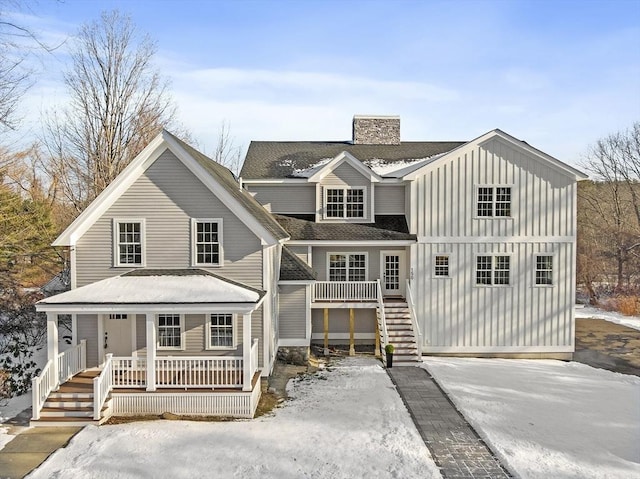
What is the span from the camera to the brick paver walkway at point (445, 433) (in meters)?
8.49

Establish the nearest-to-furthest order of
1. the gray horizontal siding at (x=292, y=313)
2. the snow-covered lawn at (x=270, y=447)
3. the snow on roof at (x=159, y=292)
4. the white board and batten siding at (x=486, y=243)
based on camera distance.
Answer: the snow-covered lawn at (x=270, y=447)
the snow on roof at (x=159, y=292)
the gray horizontal siding at (x=292, y=313)
the white board and batten siding at (x=486, y=243)

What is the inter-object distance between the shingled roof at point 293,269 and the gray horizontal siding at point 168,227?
2525mm

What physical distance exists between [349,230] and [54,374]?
11.5 metres

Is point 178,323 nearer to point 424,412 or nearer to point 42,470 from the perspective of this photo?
point 42,470

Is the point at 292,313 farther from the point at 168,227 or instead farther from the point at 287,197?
the point at 287,197

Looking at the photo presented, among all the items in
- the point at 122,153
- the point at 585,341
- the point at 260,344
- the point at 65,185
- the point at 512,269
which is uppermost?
the point at 122,153

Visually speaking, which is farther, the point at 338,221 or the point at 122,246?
the point at 338,221

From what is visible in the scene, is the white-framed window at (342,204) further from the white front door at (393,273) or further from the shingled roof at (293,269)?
the shingled roof at (293,269)

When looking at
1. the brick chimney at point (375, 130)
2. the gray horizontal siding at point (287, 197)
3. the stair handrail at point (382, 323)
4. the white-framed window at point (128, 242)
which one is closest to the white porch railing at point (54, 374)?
the white-framed window at point (128, 242)

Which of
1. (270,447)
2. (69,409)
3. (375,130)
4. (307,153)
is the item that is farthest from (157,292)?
(375,130)

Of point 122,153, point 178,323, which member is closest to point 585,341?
point 178,323

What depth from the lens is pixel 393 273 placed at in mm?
19156

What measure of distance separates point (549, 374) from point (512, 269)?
4276 millimetres

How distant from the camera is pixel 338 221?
1909 centimetres
